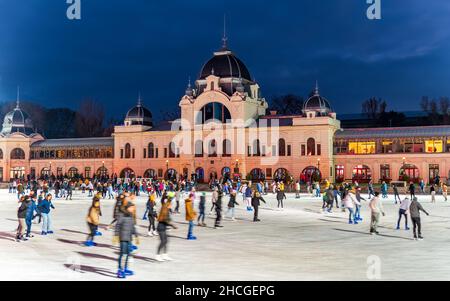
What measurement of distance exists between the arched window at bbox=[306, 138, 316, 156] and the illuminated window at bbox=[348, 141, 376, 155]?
4.48 m

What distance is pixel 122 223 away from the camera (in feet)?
41.1

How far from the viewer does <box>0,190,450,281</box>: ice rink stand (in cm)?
1260

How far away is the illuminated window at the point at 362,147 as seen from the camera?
69.2 meters

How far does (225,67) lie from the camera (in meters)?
77.9

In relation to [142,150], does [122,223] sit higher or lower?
lower

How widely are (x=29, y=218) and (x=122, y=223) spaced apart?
300 inches

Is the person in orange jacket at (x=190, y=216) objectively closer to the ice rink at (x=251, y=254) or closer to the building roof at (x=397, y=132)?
the ice rink at (x=251, y=254)

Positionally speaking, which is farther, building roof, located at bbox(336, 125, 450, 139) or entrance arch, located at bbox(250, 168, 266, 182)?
entrance arch, located at bbox(250, 168, 266, 182)

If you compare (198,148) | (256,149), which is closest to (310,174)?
(256,149)

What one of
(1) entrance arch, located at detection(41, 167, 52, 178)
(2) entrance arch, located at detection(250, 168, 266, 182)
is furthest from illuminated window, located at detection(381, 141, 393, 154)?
(1) entrance arch, located at detection(41, 167, 52, 178)

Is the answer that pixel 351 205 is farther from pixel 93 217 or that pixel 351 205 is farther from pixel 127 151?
pixel 127 151

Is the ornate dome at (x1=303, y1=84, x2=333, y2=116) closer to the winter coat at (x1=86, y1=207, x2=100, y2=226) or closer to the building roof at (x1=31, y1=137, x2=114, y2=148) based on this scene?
the building roof at (x1=31, y1=137, x2=114, y2=148)
